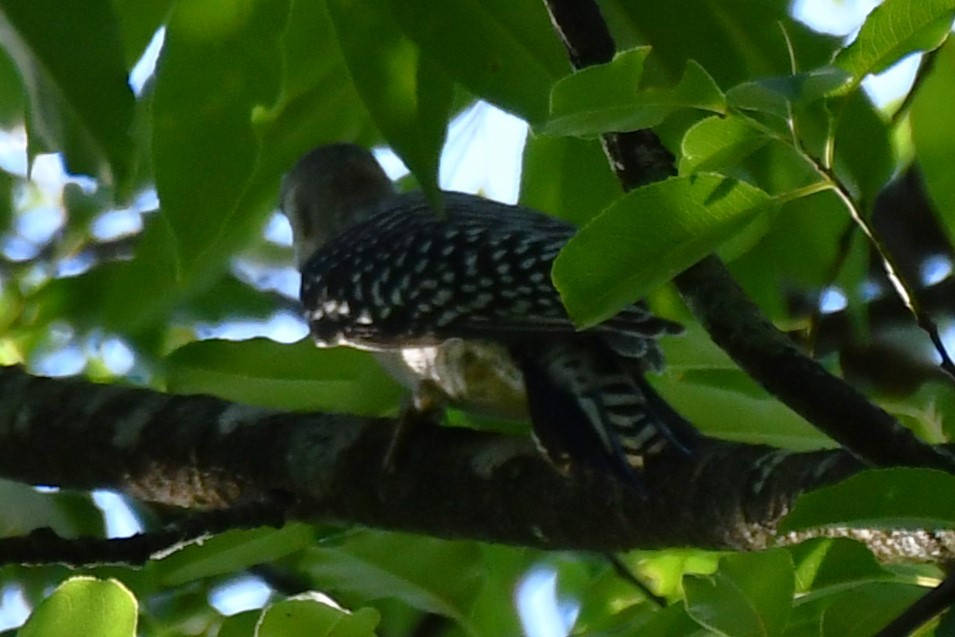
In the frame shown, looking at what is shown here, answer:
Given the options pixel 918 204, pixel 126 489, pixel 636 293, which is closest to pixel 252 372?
pixel 126 489

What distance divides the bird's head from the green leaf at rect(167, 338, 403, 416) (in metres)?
1.27

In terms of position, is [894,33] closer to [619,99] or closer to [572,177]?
[619,99]

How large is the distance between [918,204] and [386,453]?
5.63 ft

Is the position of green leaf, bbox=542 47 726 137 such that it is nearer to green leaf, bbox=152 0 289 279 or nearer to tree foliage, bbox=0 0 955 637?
tree foliage, bbox=0 0 955 637

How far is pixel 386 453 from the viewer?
1.88 metres

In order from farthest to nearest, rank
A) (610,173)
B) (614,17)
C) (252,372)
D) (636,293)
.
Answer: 1. (252,372)
2. (610,173)
3. (614,17)
4. (636,293)

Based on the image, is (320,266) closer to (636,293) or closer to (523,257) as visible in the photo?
(523,257)

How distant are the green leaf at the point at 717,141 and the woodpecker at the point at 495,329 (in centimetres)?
58

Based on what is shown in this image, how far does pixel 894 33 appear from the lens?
92 centimetres

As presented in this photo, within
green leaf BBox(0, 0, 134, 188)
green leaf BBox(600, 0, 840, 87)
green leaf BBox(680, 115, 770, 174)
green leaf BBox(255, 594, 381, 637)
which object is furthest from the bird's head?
green leaf BBox(680, 115, 770, 174)

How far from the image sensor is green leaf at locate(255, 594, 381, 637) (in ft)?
3.68

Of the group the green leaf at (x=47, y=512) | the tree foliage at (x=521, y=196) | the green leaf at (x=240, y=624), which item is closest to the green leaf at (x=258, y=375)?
the tree foliage at (x=521, y=196)

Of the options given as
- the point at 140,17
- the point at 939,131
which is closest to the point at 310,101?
the point at 140,17

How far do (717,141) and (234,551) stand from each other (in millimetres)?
1036
